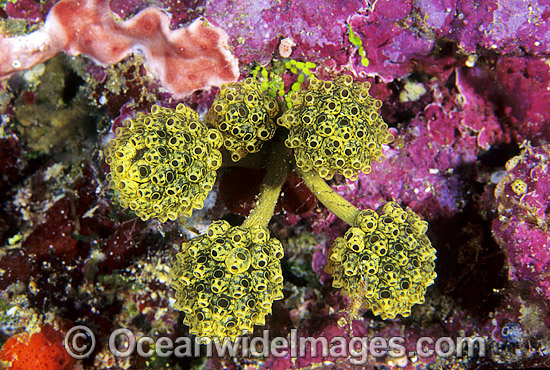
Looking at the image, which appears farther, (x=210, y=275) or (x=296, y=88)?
(x=296, y=88)

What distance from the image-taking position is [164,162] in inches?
92.1

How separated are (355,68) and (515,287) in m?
2.54

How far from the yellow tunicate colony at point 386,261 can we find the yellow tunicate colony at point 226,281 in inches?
20.7

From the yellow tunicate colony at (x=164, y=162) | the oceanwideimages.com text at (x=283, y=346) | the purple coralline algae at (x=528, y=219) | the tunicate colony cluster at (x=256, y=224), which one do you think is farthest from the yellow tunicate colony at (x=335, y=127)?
the oceanwideimages.com text at (x=283, y=346)

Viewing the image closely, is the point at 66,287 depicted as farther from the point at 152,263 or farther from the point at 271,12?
the point at 271,12

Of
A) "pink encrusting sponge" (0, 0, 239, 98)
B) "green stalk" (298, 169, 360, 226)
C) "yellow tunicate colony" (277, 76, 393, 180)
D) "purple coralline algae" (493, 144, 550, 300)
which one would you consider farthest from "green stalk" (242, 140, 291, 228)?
"purple coralline algae" (493, 144, 550, 300)

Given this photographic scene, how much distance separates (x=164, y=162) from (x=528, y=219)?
3.05 m

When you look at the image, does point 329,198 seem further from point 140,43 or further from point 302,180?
point 140,43

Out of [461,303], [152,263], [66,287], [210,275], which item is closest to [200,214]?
[152,263]

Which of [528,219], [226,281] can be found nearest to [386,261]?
[226,281]

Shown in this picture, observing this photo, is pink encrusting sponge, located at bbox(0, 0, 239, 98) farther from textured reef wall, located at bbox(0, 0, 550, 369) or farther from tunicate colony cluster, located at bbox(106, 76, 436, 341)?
tunicate colony cluster, located at bbox(106, 76, 436, 341)

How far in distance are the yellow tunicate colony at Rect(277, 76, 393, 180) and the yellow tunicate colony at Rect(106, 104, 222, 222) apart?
1.98 feet

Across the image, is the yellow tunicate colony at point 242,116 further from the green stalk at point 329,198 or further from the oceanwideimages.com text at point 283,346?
the oceanwideimages.com text at point 283,346

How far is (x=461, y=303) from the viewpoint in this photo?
3.75 m
